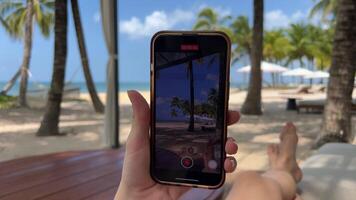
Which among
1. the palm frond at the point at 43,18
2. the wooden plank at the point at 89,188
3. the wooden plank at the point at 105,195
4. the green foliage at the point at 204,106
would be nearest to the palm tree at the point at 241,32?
the palm frond at the point at 43,18

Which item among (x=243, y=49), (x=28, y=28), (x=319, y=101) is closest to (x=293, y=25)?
(x=243, y=49)

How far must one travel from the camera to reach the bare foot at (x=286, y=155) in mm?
1088

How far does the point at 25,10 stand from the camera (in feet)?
28.1

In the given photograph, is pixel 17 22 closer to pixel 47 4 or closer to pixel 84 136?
pixel 47 4

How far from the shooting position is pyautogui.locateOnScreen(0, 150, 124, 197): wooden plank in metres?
1.26

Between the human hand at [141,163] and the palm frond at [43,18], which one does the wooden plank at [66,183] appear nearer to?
the human hand at [141,163]

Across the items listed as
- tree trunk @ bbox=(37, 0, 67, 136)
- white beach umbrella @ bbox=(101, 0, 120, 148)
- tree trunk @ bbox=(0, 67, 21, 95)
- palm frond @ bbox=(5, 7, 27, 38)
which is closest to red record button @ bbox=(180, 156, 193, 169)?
white beach umbrella @ bbox=(101, 0, 120, 148)

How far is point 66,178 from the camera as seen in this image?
1.35 meters

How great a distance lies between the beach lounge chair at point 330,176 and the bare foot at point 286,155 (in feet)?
0.30

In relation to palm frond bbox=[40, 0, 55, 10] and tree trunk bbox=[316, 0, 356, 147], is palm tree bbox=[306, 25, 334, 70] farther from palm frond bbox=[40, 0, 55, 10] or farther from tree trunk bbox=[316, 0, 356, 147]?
tree trunk bbox=[316, 0, 356, 147]

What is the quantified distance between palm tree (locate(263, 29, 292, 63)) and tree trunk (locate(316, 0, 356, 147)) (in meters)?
25.8

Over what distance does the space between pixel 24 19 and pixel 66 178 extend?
26.1 feet

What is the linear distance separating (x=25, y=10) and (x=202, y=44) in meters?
8.65

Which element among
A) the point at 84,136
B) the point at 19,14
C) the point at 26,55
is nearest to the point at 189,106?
the point at 84,136
